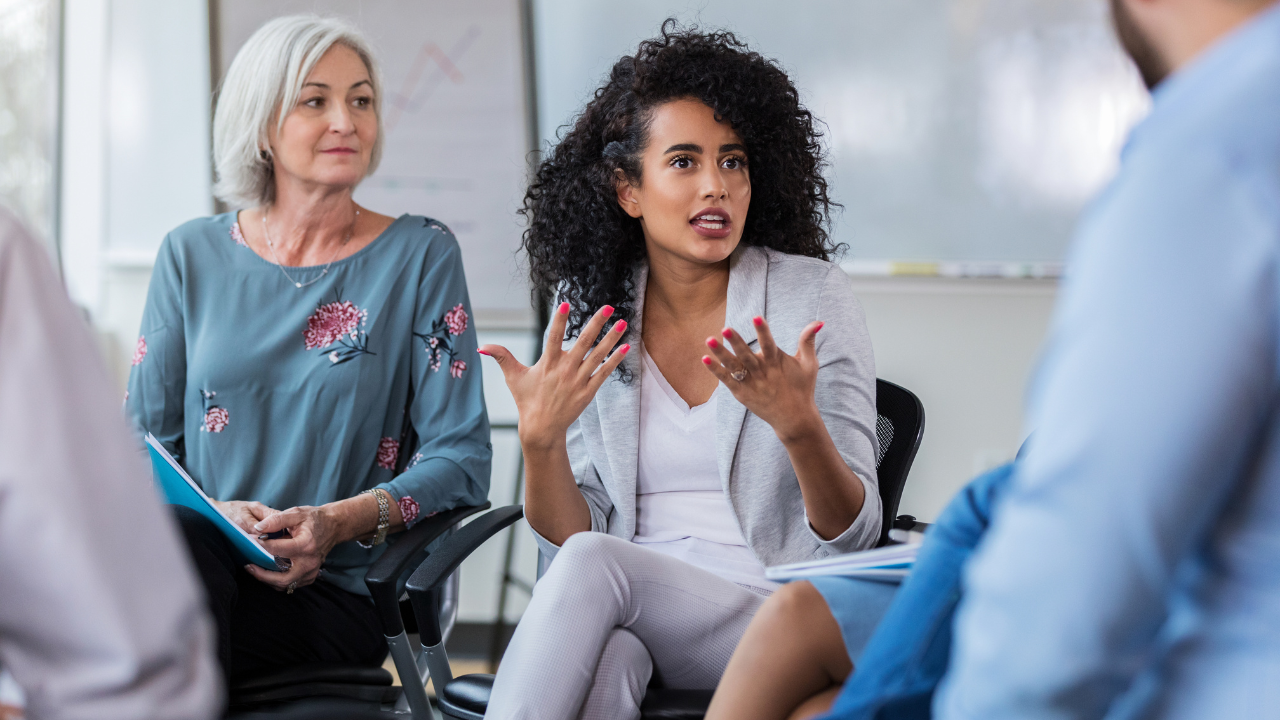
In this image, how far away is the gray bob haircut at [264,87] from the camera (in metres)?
1.79

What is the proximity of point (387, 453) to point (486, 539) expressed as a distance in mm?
398

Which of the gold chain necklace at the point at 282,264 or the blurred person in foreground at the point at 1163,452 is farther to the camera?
the gold chain necklace at the point at 282,264

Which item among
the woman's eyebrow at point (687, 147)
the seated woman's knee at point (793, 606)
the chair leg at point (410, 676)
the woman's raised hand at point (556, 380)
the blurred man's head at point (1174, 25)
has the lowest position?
the chair leg at point (410, 676)

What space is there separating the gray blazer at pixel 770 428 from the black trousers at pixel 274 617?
0.34 meters

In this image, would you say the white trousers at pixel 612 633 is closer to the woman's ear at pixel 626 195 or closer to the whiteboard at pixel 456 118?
the woman's ear at pixel 626 195

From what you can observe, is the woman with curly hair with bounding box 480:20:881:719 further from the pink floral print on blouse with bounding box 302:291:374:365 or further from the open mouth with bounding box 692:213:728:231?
the pink floral print on blouse with bounding box 302:291:374:365

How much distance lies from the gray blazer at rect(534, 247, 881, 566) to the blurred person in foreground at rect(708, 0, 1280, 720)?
0.83 m

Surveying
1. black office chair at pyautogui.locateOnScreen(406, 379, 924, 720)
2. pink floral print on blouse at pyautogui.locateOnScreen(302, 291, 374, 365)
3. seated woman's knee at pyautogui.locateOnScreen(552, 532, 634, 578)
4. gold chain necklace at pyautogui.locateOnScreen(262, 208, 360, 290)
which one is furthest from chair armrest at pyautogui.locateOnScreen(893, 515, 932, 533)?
gold chain necklace at pyautogui.locateOnScreen(262, 208, 360, 290)

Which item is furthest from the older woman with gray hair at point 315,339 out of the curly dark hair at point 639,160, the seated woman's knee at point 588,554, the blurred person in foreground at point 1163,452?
the blurred person in foreground at point 1163,452

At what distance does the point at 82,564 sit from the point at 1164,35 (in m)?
0.78

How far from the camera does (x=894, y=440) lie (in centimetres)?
170

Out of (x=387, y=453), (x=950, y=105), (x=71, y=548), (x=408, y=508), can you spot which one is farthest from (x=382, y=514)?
(x=950, y=105)

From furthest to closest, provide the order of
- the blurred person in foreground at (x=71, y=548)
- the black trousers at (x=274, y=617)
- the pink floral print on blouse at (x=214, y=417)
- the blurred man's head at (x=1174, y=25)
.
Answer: the pink floral print on blouse at (x=214, y=417), the black trousers at (x=274, y=617), the blurred man's head at (x=1174, y=25), the blurred person in foreground at (x=71, y=548)

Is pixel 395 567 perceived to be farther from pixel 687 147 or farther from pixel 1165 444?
pixel 1165 444
